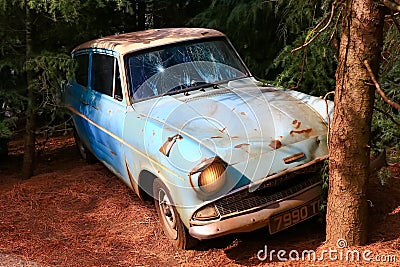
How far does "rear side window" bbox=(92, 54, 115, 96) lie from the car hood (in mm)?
869

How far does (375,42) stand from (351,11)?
0.93ft

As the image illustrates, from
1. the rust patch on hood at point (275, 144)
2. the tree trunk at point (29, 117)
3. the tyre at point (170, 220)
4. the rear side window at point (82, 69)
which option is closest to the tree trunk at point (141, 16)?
the rear side window at point (82, 69)

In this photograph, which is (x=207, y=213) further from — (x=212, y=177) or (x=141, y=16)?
(x=141, y=16)

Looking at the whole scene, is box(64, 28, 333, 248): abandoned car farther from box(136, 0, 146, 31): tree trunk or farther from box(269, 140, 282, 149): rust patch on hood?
box(136, 0, 146, 31): tree trunk

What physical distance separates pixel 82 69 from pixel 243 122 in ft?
10.6

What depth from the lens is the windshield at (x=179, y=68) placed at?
16.5 ft

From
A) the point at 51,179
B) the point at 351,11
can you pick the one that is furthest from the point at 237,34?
the point at 351,11

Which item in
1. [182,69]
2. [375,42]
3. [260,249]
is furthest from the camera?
[182,69]

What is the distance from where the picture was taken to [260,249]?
13.4 ft

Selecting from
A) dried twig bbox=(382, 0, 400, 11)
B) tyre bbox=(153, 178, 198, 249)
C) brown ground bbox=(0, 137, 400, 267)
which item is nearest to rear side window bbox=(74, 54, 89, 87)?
brown ground bbox=(0, 137, 400, 267)

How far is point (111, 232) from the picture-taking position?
193 inches

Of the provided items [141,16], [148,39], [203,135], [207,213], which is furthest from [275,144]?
[141,16]

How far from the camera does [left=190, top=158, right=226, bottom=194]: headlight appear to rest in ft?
12.0

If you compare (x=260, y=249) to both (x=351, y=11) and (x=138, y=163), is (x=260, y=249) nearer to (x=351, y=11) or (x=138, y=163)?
(x=138, y=163)
